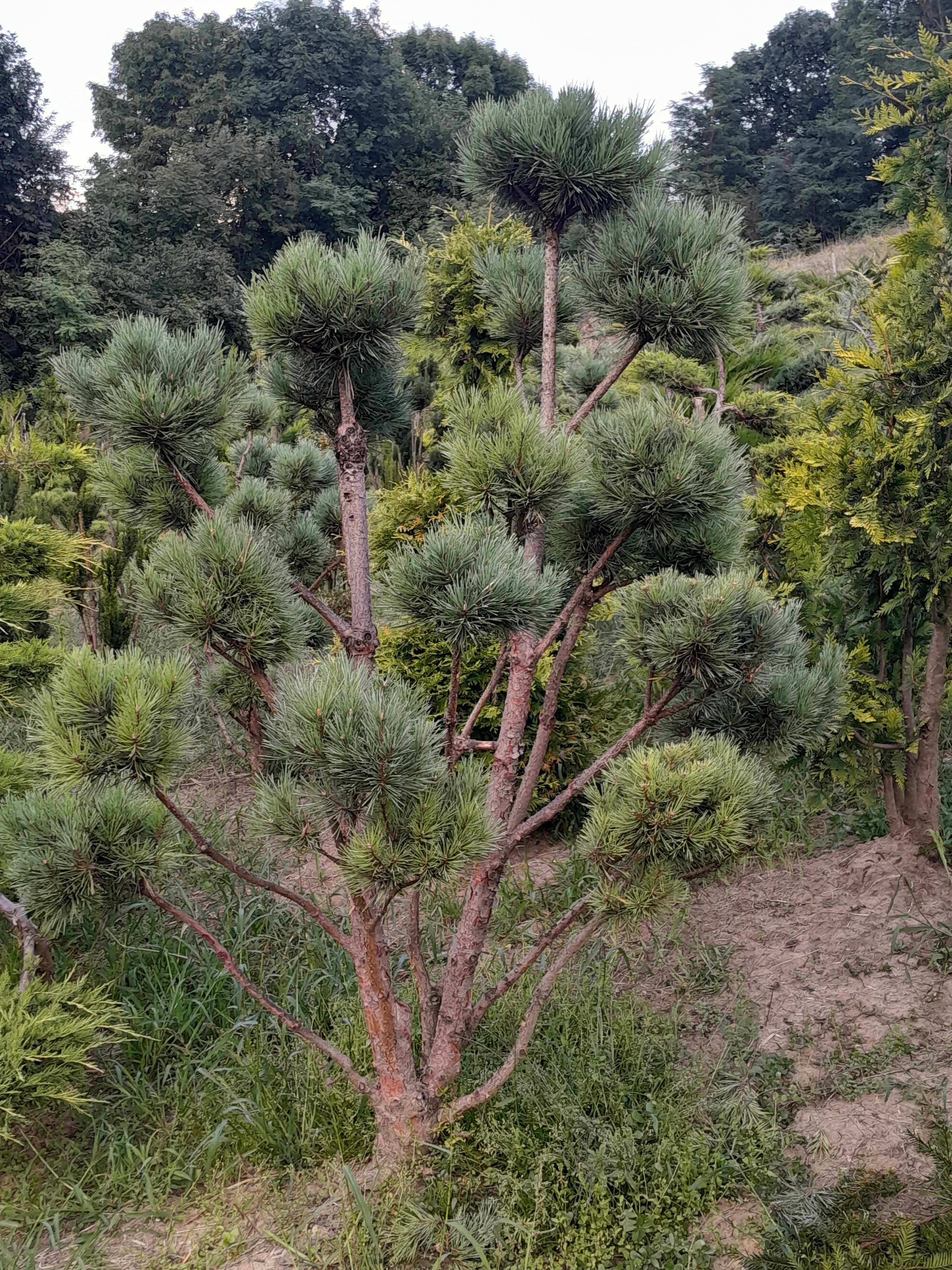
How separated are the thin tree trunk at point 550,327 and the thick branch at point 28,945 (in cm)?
185

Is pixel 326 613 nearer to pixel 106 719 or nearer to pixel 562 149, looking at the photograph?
pixel 106 719

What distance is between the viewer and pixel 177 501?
6.95ft

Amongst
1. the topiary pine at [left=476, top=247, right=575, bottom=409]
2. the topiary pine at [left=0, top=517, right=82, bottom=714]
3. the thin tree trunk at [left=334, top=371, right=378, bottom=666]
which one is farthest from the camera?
the topiary pine at [left=0, top=517, right=82, bottom=714]

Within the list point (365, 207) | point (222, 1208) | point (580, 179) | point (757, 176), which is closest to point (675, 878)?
point (222, 1208)

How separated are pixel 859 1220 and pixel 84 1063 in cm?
172

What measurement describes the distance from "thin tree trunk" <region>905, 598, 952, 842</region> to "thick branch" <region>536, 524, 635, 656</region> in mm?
1574

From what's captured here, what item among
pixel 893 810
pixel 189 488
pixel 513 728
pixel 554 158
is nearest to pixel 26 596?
pixel 189 488

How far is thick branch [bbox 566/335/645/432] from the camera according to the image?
6.94 ft

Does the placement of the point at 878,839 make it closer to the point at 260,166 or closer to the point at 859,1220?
the point at 859,1220

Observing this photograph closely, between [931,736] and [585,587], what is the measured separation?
6.08ft

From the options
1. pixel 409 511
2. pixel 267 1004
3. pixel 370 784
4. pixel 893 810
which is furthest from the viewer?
pixel 409 511

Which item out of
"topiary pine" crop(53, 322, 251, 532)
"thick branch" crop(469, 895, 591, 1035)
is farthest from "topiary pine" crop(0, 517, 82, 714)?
"thick branch" crop(469, 895, 591, 1035)

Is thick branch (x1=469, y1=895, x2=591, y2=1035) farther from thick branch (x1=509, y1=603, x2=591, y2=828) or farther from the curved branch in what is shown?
the curved branch

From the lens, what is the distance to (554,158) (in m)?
1.98
